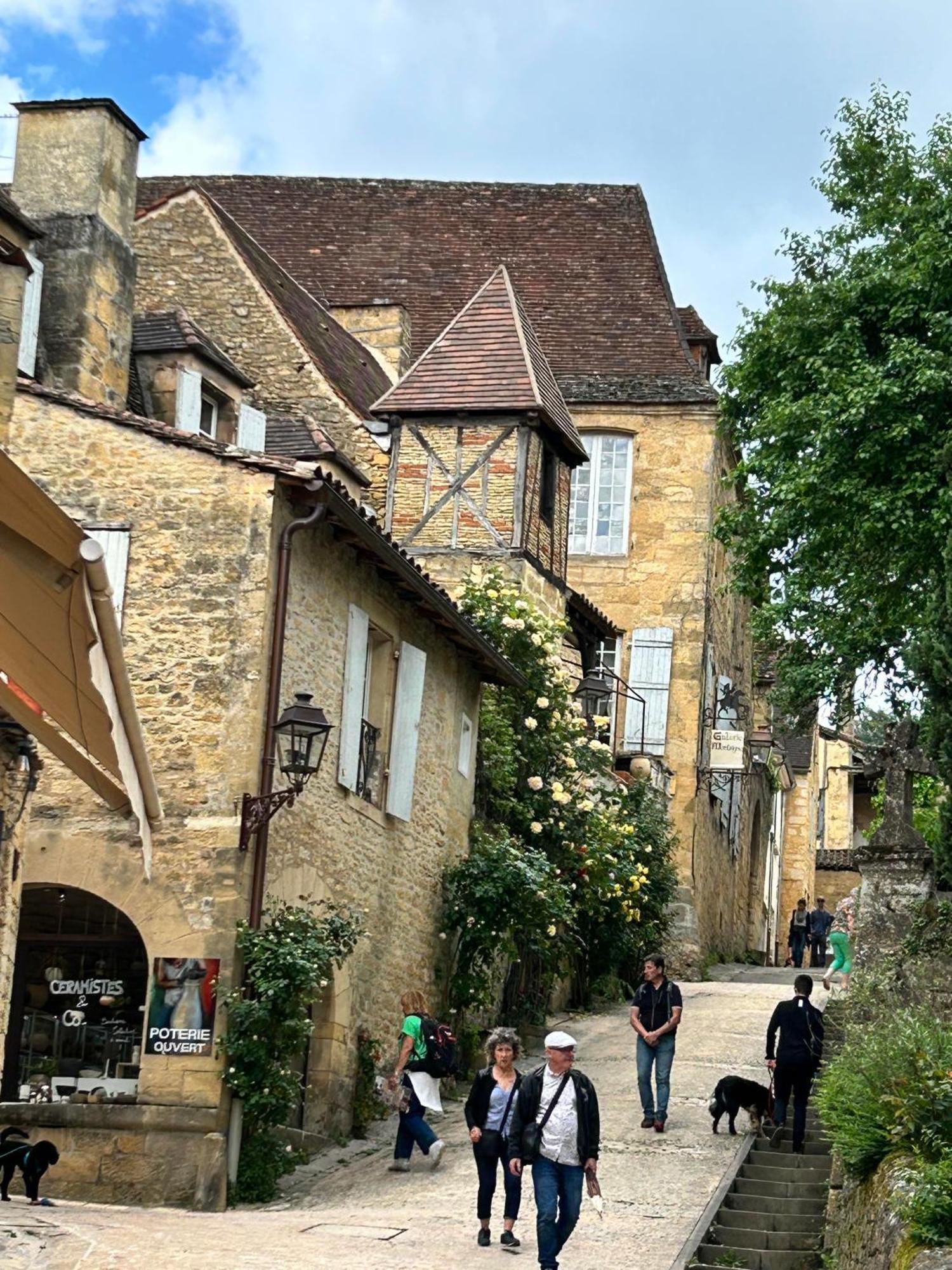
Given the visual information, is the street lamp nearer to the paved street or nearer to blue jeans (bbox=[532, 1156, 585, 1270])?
the paved street

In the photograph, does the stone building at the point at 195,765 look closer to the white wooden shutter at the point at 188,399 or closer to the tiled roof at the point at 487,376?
the white wooden shutter at the point at 188,399

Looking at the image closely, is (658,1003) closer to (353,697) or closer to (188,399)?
(353,697)

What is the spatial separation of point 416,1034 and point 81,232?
28.7 feet

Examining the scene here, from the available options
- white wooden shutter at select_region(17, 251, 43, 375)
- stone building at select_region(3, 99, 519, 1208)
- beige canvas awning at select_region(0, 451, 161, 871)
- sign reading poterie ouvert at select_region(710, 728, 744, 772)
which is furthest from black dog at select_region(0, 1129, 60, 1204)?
sign reading poterie ouvert at select_region(710, 728, 744, 772)

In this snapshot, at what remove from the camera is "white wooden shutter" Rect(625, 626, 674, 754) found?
97.7 ft

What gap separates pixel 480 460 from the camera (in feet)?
82.6

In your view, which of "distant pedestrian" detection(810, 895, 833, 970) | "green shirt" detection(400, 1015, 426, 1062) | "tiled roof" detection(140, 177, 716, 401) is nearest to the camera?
"green shirt" detection(400, 1015, 426, 1062)

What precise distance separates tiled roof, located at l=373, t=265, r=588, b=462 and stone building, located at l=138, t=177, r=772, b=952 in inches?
3.2

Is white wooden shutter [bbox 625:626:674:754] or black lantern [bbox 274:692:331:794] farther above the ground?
white wooden shutter [bbox 625:626:674:754]

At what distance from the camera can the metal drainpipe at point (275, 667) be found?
50.2 ft

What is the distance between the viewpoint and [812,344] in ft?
72.0

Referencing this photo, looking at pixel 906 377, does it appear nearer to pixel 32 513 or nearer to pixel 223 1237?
pixel 223 1237

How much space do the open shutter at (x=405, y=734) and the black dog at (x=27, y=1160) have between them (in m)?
5.30

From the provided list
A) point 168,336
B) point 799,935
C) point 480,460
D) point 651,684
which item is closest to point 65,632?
point 168,336
